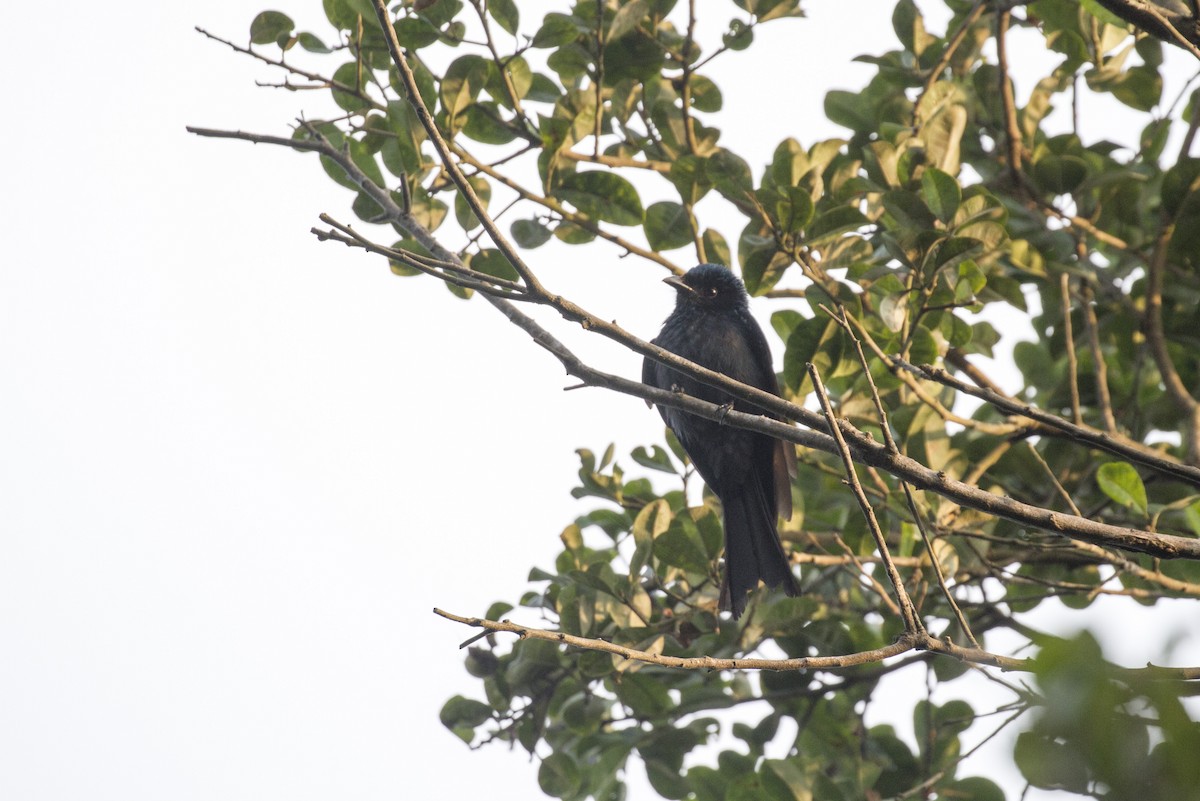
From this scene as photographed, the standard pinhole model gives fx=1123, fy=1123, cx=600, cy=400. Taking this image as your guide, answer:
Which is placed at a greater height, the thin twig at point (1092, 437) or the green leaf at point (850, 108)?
the green leaf at point (850, 108)

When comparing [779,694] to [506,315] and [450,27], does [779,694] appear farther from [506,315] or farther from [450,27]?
[450,27]

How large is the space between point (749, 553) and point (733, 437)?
0.74m

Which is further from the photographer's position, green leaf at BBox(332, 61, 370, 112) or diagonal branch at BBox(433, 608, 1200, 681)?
green leaf at BBox(332, 61, 370, 112)

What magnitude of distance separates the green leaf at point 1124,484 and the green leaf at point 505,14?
228cm

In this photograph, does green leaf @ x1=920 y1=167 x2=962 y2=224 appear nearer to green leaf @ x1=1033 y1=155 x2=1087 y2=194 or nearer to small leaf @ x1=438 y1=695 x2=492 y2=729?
green leaf @ x1=1033 y1=155 x2=1087 y2=194

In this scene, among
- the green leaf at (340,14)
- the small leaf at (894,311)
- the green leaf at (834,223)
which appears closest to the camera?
the small leaf at (894,311)

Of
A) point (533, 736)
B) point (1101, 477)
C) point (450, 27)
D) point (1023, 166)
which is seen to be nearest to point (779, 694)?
point (533, 736)

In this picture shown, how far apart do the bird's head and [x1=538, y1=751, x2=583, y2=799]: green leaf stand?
1995 millimetres

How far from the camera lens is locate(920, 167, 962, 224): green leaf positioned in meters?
3.18

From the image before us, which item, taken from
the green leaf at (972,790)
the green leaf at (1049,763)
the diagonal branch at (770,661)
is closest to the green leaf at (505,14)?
the diagonal branch at (770,661)

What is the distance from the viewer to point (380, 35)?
12.0 ft

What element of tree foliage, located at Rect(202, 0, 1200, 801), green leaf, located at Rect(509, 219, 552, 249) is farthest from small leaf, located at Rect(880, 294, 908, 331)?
green leaf, located at Rect(509, 219, 552, 249)

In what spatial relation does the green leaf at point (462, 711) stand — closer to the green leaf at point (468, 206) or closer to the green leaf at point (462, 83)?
the green leaf at point (468, 206)

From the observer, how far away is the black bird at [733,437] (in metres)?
3.85
